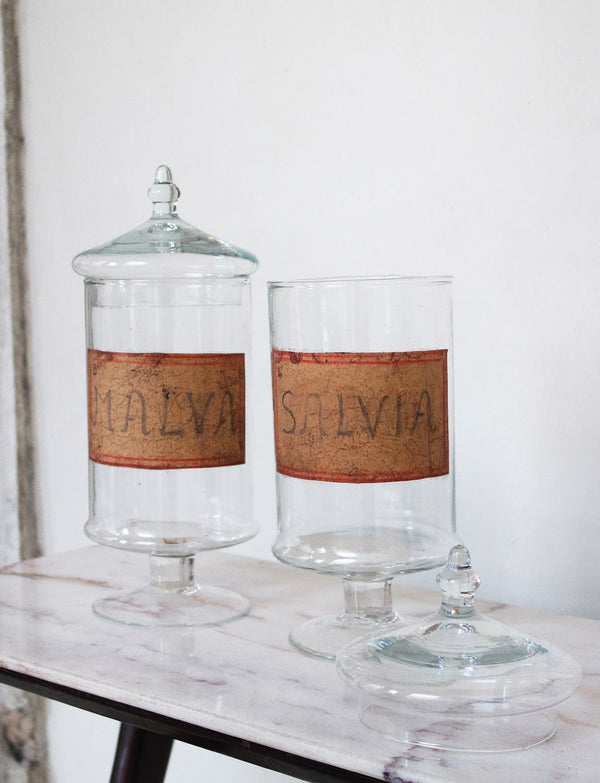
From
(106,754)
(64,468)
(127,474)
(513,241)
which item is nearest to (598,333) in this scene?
(513,241)

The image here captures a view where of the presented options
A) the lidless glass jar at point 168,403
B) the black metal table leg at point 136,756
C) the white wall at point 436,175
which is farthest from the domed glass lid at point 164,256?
the black metal table leg at point 136,756

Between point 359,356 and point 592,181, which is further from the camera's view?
point 592,181

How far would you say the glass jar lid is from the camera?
455 millimetres

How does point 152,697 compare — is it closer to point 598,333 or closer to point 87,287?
point 87,287

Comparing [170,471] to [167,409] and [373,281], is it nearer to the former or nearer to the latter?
[167,409]

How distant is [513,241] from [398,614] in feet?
1.10

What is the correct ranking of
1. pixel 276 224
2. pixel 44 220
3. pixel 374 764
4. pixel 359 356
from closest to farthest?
pixel 374 764 → pixel 359 356 → pixel 276 224 → pixel 44 220

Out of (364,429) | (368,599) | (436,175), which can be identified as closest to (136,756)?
(368,599)

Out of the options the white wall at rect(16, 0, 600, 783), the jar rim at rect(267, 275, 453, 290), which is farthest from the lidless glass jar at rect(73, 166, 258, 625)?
the white wall at rect(16, 0, 600, 783)

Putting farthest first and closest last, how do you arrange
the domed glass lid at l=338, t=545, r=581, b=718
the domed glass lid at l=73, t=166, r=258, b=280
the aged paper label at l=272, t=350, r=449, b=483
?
the domed glass lid at l=73, t=166, r=258, b=280 → the aged paper label at l=272, t=350, r=449, b=483 → the domed glass lid at l=338, t=545, r=581, b=718

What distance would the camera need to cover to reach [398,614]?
0.69 m

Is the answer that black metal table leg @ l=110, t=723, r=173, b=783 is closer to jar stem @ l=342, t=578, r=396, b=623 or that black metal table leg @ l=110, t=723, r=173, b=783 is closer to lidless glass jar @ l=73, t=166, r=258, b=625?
lidless glass jar @ l=73, t=166, r=258, b=625

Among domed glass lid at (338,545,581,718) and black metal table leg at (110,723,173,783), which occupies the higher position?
domed glass lid at (338,545,581,718)

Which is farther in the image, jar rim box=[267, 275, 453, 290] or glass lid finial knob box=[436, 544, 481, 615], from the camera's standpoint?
jar rim box=[267, 275, 453, 290]
